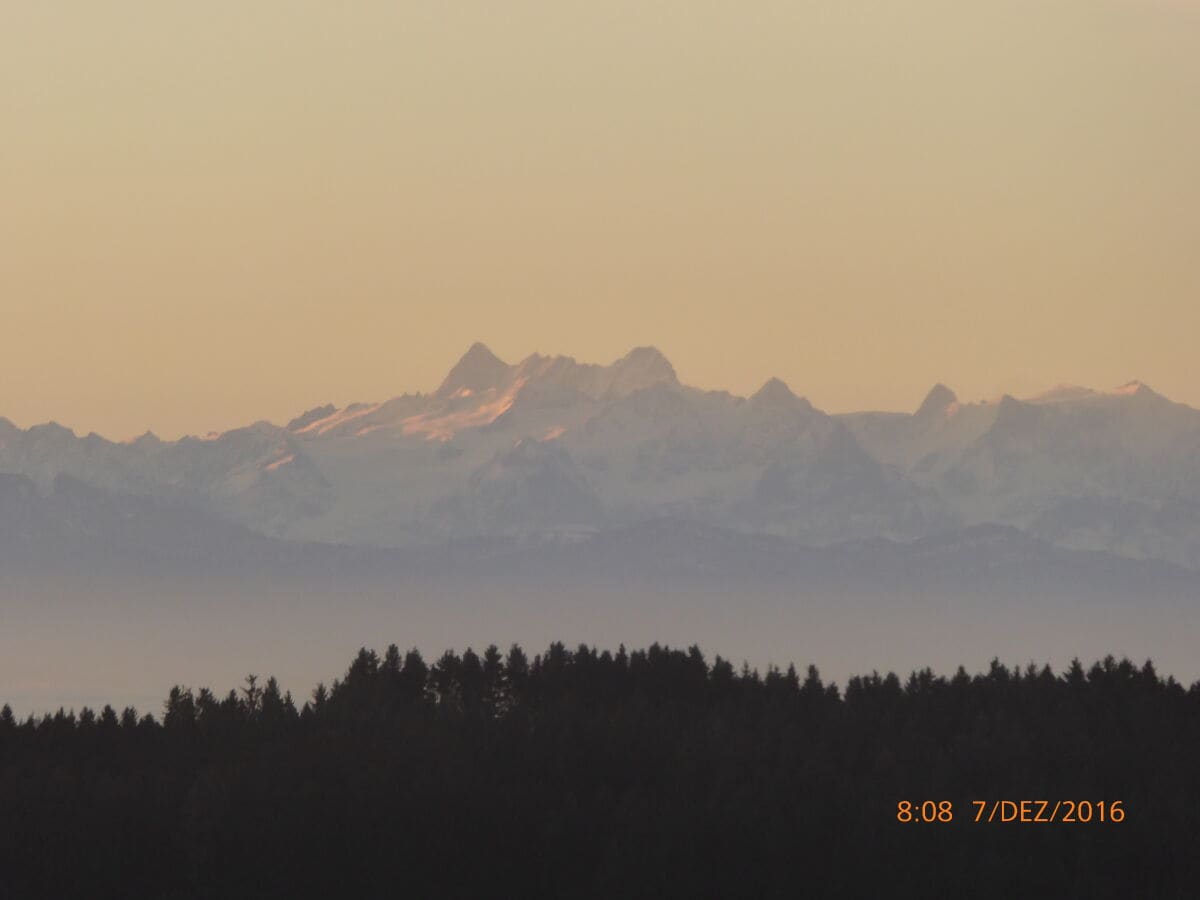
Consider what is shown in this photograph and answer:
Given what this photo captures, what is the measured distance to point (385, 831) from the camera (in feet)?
498

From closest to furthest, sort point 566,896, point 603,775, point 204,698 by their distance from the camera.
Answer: point 566,896 → point 603,775 → point 204,698

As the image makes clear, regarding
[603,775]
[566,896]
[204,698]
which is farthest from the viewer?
[204,698]

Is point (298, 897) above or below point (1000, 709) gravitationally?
below

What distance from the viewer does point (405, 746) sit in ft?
546

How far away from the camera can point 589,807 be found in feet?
512

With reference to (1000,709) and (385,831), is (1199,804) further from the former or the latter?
(385,831)

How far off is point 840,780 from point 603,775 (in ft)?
63.0

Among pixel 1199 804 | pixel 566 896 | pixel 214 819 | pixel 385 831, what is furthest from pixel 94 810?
pixel 1199 804

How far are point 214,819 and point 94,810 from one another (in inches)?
341

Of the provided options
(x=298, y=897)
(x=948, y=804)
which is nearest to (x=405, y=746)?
(x=298, y=897)

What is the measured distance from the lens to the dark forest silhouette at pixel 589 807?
465ft

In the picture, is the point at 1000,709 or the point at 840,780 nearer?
the point at 840,780

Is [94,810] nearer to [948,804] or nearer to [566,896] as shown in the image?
[566,896]

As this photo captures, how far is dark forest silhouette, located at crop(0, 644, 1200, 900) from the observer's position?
141875 millimetres
